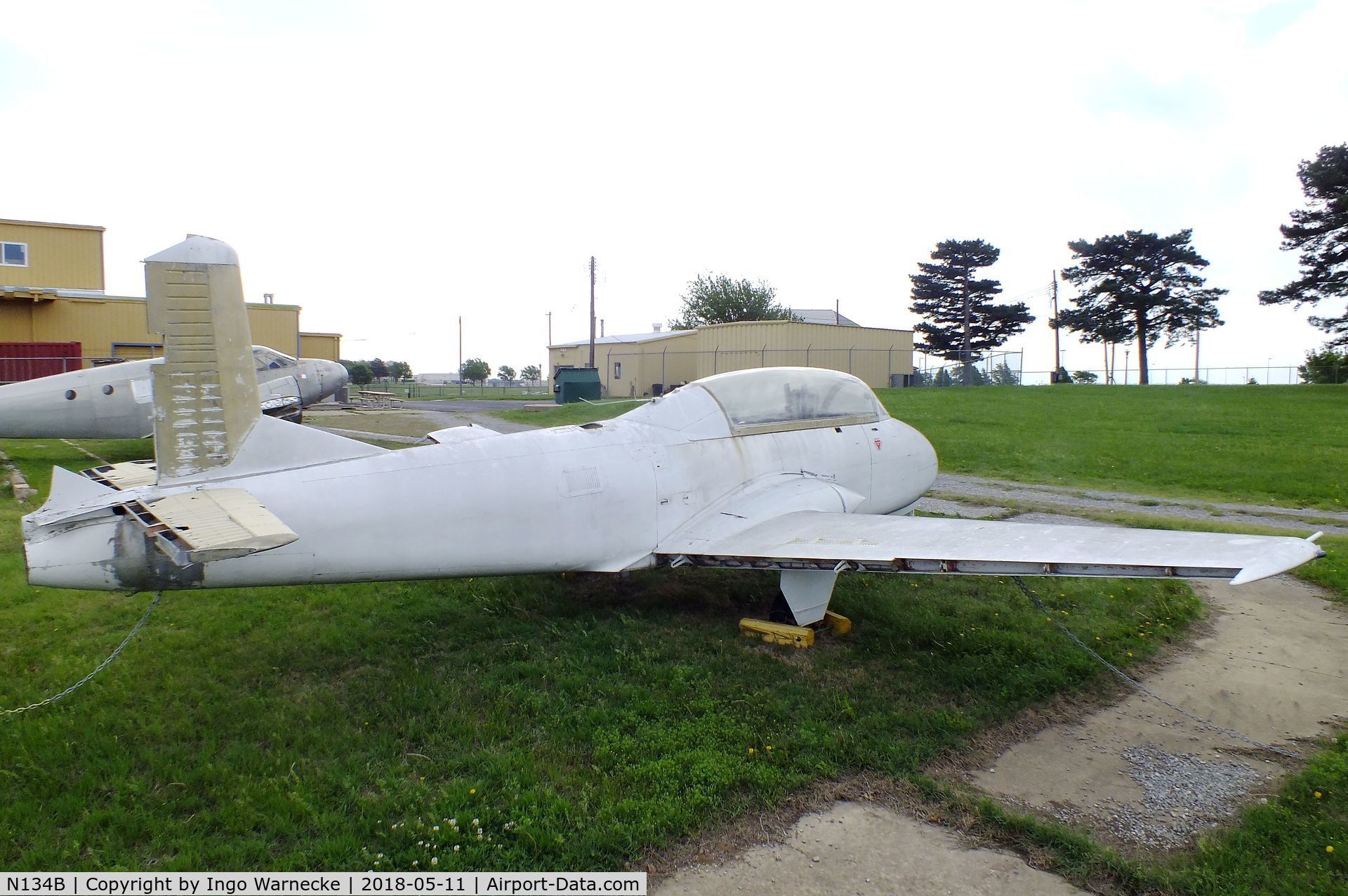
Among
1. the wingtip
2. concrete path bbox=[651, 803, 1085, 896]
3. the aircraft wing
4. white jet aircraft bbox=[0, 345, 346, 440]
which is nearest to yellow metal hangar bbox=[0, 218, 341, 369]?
white jet aircraft bbox=[0, 345, 346, 440]

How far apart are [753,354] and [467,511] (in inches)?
1253

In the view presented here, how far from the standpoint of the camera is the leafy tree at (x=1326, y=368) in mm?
39094

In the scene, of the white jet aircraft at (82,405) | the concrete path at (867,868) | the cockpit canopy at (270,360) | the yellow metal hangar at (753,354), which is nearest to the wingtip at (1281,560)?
the concrete path at (867,868)

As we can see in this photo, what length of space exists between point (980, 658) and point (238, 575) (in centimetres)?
545

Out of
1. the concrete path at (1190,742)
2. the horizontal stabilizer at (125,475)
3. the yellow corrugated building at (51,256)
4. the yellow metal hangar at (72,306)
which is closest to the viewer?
the concrete path at (1190,742)

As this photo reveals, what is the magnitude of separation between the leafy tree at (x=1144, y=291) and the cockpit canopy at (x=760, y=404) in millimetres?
47343

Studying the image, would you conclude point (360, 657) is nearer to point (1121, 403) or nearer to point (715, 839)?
point (715, 839)

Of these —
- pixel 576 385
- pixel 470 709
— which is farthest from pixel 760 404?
pixel 576 385

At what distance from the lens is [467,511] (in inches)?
215

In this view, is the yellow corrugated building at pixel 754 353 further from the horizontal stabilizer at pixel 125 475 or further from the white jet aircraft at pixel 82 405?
the horizontal stabilizer at pixel 125 475

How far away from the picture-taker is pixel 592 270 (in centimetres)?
4384

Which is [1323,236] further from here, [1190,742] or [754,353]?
[1190,742]

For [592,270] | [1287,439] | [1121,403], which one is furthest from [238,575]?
[592,270]

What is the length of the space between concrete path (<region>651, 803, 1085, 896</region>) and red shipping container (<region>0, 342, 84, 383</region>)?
2513 cm
